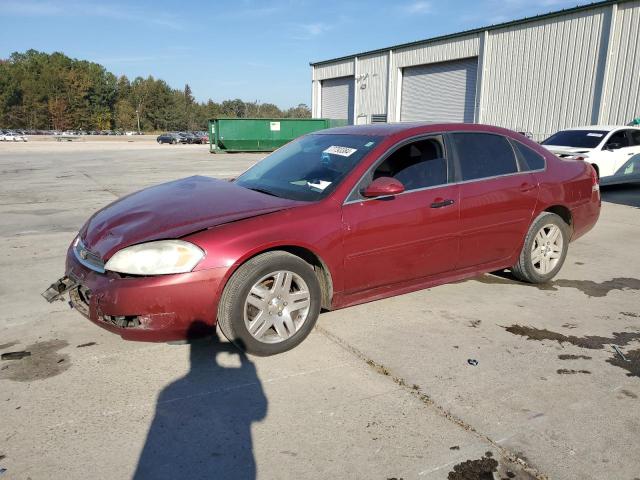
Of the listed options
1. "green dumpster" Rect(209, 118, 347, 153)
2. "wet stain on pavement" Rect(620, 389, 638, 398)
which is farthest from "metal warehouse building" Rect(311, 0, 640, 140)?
"wet stain on pavement" Rect(620, 389, 638, 398)

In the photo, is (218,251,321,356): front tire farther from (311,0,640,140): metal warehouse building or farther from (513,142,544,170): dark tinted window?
(311,0,640,140): metal warehouse building

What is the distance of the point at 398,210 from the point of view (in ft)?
12.8

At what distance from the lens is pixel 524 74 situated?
21703 millimetres

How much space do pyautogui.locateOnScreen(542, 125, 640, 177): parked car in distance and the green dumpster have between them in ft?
67.2

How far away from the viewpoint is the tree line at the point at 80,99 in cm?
10344

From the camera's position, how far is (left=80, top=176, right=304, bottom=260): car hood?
334cm

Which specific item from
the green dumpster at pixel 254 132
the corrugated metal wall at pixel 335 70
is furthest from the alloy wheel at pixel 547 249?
the corrugated metal wall at pixel 335 70

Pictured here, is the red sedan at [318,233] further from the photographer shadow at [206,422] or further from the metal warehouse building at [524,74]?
the metal warehouse building at [524,74]

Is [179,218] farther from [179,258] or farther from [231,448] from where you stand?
[231,448]

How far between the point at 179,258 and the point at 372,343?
1.51m

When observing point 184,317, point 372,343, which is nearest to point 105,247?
point 184,317

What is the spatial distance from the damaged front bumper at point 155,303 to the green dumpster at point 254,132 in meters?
28.2

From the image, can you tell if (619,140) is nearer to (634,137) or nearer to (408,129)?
(634,137)

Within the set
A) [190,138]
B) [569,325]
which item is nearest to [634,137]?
[569,325]
